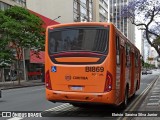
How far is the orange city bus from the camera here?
11898 mm

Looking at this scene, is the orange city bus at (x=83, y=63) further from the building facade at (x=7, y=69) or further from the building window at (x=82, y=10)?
the building window at (x=82, y=10)

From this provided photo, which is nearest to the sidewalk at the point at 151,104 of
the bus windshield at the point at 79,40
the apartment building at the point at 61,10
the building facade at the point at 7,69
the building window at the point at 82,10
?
the bus windshield at the point at 79,40

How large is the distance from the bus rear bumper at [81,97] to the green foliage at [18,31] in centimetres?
2848

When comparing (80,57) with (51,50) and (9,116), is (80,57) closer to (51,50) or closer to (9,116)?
(51,50)

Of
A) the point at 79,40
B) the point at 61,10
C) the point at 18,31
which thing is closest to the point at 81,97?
the point at 79,40

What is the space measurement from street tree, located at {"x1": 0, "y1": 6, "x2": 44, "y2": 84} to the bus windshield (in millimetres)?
28033

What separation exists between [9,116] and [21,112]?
99cm

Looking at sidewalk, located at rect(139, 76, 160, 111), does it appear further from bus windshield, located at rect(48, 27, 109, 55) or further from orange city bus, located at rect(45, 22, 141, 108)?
bus windshield, located at rect(48, 27, 109, 55)

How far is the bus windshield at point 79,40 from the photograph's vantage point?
12.1m

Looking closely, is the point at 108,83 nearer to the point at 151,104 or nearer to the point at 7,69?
the point at 151,104

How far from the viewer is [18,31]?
40.8m

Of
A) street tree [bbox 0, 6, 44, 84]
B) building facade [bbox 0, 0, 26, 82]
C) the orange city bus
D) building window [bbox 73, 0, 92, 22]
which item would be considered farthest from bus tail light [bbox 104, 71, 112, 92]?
building window [bbox 73, 0, 92, 22]

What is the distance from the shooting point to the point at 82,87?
39.7 feet

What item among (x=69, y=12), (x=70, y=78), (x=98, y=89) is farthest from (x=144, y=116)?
(x=69, y=12)
